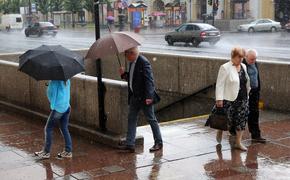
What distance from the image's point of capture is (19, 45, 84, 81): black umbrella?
23.3ft

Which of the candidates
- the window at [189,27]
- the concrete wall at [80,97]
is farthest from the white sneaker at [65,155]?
the window at [189,27]

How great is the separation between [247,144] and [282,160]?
3.13 feet

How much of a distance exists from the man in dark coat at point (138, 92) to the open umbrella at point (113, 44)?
0.45 feet

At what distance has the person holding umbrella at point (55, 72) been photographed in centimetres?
712

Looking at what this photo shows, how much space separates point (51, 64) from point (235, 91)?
262cm

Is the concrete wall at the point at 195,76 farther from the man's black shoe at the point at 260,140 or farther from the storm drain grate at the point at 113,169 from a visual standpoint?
the storm drain grate at the point at 113,169

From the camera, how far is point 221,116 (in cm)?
778

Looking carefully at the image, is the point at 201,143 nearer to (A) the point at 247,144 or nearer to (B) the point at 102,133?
(A) the point at 247,144

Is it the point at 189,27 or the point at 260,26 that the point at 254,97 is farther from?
the point at 260,26

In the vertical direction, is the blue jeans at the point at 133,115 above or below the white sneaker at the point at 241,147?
above

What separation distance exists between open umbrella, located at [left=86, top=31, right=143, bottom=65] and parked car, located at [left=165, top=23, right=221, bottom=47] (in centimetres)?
2895

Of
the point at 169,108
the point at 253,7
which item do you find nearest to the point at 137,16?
the point at 253,7

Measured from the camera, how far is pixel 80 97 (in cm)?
916

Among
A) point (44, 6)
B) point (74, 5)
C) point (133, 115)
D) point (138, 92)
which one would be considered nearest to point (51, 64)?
point (138, 92)
